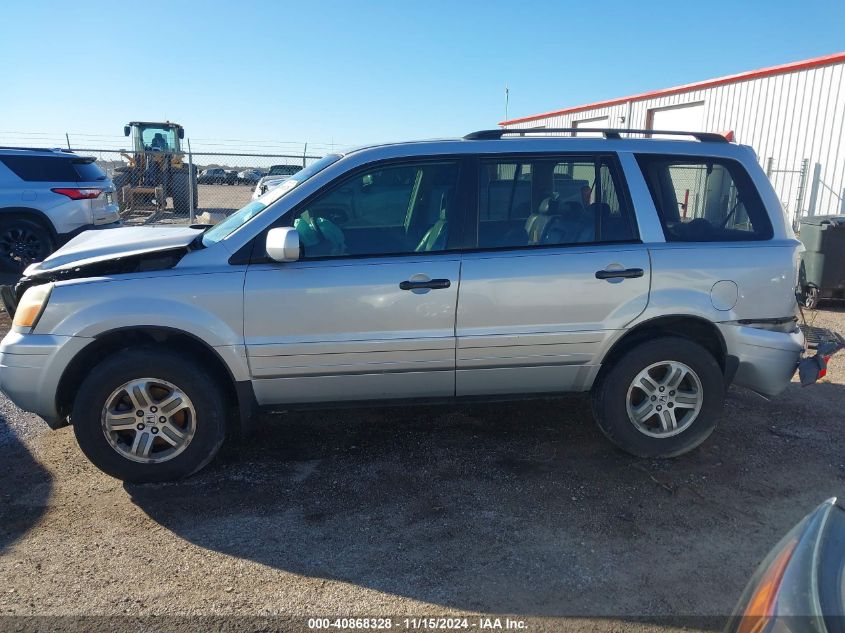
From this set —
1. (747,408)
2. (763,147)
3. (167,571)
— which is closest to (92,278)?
(167,571)

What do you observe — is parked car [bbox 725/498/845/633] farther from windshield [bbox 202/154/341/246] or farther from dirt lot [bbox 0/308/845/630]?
windshield [bbox 202/154/341/246]

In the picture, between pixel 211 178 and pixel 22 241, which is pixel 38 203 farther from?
pixel 211 178

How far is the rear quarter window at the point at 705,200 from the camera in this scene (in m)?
4.01

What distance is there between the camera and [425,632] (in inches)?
103

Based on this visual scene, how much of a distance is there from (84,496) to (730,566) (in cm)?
343

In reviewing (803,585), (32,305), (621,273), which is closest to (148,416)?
(32,305)

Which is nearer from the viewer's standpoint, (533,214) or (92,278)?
(92,278)

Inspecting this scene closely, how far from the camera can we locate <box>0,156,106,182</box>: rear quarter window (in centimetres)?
989

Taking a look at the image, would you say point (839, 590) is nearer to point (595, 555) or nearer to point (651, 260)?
point (595, 555)

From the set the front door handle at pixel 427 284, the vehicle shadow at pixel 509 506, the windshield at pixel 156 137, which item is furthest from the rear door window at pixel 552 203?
the windshield at pixel 156 137

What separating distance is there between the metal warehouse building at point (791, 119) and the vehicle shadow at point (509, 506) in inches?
332

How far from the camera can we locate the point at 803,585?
1.40 metres

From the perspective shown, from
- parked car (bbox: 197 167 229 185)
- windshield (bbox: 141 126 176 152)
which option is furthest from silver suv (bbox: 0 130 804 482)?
parked car (bbox: 197 167 229 185)

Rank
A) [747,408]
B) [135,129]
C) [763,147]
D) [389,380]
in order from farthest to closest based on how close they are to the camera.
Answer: [135,129], [763,147], [747,408], [389,380]
